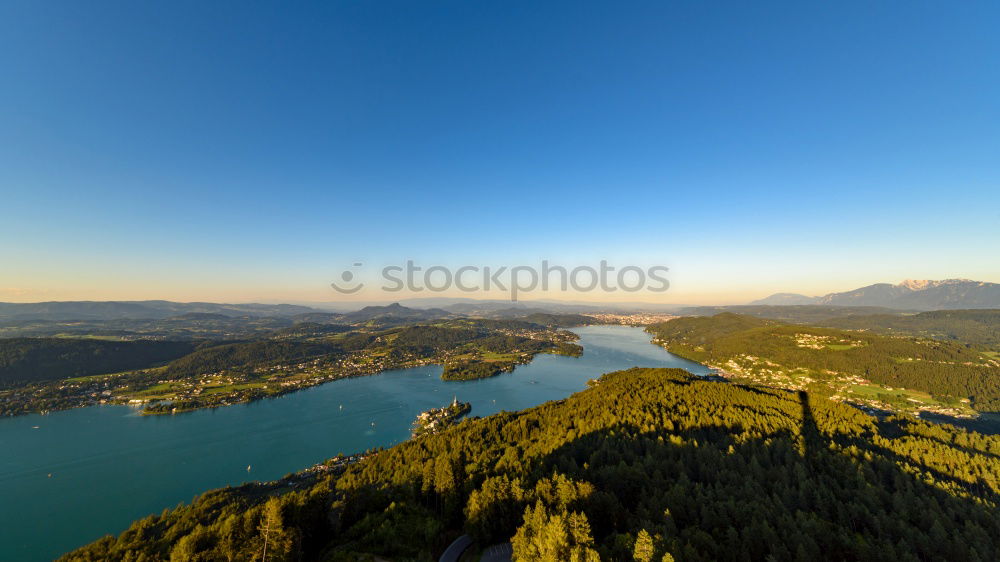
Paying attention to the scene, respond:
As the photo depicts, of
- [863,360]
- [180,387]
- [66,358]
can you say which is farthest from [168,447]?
[863,360]

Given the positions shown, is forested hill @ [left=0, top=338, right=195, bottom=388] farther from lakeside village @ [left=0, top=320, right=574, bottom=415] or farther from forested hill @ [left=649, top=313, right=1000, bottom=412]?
forested hill @ [left=649, top=313, right=1000, bottom=412]

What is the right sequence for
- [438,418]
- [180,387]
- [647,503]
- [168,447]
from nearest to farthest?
1. [647,503]
2. [168,447]
3. [438,418]
4. [180,387]

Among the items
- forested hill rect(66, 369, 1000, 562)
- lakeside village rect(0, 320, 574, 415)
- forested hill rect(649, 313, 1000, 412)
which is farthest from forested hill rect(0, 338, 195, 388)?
forested hill rect(649, 313, 1000, 412)

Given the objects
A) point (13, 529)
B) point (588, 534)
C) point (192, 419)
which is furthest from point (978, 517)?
point (192, 419)

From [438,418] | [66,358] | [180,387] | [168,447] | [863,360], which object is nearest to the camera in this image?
[168,447]

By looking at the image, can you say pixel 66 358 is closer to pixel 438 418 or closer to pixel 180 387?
pixel 180 387
